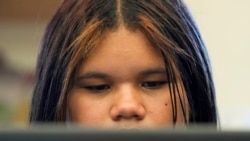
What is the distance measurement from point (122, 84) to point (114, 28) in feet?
0.25

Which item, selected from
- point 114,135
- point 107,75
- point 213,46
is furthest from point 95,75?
point 213,46

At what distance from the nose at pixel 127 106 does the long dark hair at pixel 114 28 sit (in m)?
0.05

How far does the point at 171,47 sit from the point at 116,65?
2.9 inches

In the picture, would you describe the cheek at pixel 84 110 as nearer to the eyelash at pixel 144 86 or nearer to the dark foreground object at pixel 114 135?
the eyelash at pixel 144 86

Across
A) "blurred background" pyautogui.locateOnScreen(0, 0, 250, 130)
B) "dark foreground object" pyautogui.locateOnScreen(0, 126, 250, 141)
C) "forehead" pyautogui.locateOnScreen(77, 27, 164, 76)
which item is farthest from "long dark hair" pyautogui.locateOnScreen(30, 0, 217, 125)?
"blurred background" pyautogui.locateOnScreen(0, 0, 250, 130)

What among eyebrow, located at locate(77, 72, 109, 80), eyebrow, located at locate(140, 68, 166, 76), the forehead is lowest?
eyebrow, located at locate(77, 72, 109, 80)

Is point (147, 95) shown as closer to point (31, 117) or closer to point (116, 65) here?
point (116, 65)

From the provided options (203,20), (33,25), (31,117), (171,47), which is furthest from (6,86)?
(171,47)

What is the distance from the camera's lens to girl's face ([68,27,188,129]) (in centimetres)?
59

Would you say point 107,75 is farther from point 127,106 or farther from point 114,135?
point 114,135

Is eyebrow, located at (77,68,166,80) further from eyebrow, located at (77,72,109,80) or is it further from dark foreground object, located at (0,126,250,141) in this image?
dark foreground object, located at (0,126,250,141)

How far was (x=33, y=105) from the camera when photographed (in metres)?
0.71

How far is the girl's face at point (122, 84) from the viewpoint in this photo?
23.1 inches

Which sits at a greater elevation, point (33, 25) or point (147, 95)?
point (33, 25)
